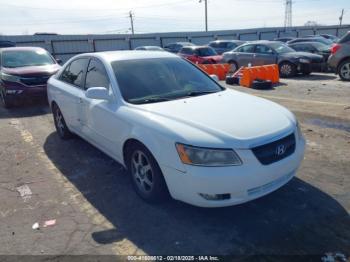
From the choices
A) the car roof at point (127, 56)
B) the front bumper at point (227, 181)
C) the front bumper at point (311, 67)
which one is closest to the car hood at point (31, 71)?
the car roof at point (127, 56)

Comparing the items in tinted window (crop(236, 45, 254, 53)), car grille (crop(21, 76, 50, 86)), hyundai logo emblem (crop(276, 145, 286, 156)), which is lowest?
hyundai logo emblem (crop(276, 145, 286, 156))

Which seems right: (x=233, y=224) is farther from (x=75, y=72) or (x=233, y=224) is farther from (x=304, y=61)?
(x=304, y=61)

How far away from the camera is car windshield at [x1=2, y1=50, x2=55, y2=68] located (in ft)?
31.7

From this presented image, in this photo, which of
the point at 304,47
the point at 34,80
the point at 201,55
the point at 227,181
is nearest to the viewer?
the point at 227,181

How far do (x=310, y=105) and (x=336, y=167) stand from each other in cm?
422

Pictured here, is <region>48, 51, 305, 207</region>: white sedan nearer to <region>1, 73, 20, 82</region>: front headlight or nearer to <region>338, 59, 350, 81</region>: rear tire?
<region>1, 73, 20, 82</region>: front headlight

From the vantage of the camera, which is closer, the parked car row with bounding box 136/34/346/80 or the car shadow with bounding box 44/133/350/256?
the car shadow with bounding box 44/133/350/256

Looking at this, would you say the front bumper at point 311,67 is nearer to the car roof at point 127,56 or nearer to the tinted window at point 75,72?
the car roof at point 127,56

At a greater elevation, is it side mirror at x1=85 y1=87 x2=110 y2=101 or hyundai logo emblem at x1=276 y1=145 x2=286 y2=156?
side mirror at x1=85 y1=87 x2=110 y2=101

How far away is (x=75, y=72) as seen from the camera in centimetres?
535

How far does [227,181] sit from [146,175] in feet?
3.48

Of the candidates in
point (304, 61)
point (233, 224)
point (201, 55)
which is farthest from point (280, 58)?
point (233, 224)

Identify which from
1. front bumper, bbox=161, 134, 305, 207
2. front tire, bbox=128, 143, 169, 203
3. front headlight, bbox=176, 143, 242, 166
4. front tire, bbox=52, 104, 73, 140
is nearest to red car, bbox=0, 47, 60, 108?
front tire, bbox=52, 104, 73, 140

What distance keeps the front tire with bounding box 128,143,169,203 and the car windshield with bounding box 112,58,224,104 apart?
63 cm
